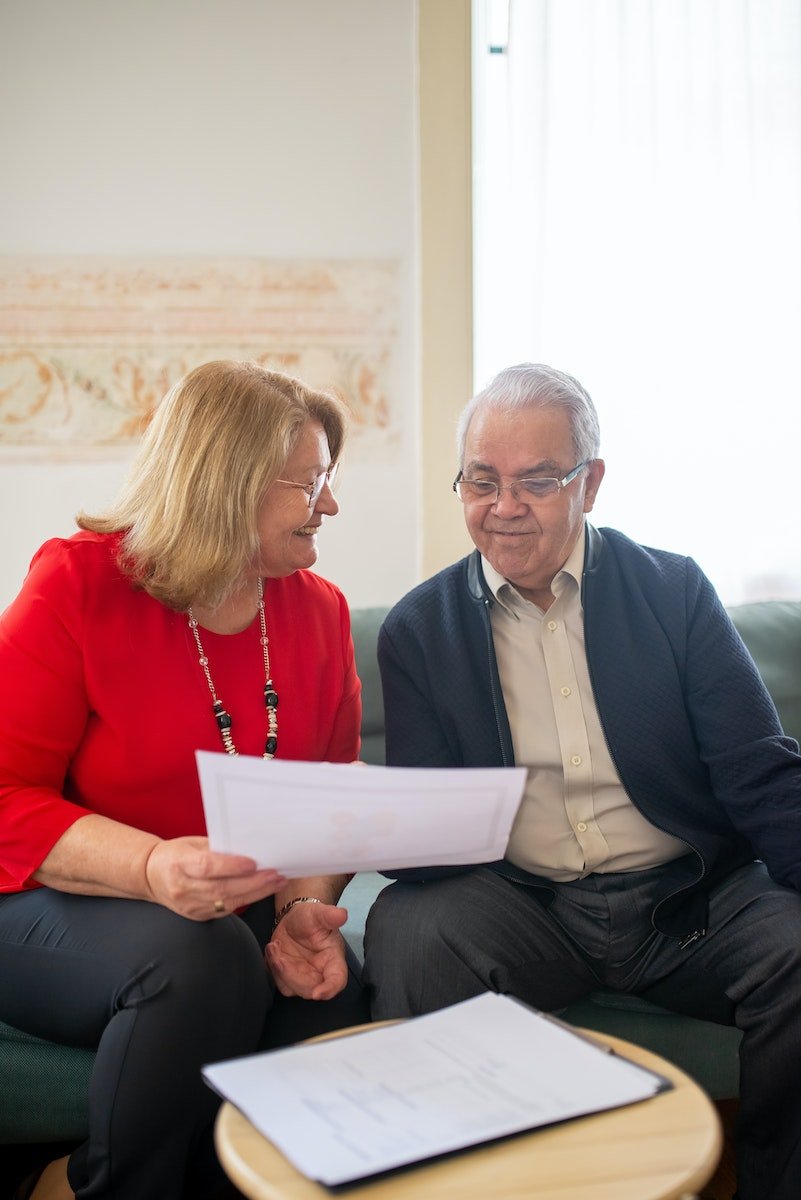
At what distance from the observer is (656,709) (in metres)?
1.63

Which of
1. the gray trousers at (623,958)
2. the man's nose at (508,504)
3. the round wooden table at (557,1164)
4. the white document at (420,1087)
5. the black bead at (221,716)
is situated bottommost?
the gray trousers at (623,958)

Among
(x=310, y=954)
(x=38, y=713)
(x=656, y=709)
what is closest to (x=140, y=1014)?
(x=310, y=954)

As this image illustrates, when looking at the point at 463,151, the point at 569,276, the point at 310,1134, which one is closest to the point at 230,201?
the point at 463,151

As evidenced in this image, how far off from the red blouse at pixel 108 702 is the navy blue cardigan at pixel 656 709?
0.19 metres

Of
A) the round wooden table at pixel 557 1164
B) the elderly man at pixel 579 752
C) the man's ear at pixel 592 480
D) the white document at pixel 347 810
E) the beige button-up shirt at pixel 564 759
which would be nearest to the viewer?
the round wooden table at pixel 557 1164

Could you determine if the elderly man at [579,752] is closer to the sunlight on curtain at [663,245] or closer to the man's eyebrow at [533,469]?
the man's eyebrow at [533,469]

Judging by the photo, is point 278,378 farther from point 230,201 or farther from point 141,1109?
point 230,201

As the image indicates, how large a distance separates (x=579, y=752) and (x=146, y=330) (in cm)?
172

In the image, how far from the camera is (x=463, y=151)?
281 cm

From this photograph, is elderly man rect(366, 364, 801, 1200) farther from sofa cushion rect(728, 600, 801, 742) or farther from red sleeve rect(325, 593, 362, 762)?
sofa cushion rect(728, 600, 801, 742)

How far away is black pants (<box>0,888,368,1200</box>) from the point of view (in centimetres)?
121

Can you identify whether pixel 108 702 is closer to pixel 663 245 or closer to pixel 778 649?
pixel 778 649

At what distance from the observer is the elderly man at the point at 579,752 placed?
151 centimetres

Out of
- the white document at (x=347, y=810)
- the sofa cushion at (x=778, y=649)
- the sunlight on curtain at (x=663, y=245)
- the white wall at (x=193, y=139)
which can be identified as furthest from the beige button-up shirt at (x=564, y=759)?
the white wall at (x=193, y=139)
